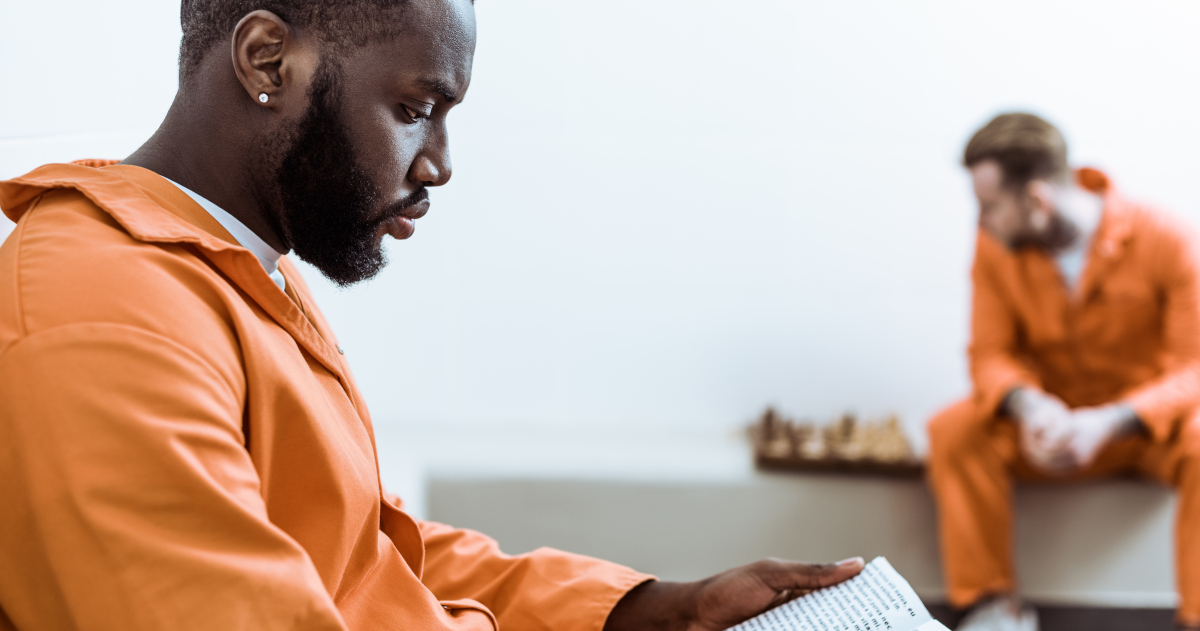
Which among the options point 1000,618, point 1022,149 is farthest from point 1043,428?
point 1022,149

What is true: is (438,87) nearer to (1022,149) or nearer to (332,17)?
(332,17)

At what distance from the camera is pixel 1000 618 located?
2.29m

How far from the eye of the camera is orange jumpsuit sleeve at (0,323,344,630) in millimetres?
602

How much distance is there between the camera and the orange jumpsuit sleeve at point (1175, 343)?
87.0 inches

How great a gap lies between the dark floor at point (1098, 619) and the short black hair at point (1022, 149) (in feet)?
3.50

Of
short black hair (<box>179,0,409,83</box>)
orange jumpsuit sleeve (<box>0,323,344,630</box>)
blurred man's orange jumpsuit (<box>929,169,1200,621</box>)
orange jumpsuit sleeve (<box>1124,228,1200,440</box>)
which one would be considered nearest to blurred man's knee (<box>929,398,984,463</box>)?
blurred man's orange jumpsuit (<box>929,169,1200,621</box>)

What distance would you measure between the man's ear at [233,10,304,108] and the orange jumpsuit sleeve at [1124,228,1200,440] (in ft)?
6.80

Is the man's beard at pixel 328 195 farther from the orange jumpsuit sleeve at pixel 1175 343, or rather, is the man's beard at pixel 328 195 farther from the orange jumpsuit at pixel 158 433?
the orange jumpsuit sleeve at pixel 1175 343

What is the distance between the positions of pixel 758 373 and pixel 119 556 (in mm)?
2438

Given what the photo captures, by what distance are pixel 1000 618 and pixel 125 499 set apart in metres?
2.19

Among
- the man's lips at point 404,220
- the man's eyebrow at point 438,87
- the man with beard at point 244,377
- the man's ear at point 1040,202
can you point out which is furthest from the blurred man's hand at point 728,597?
the man's ear at point 1040,202

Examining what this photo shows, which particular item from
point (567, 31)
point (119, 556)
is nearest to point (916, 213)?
point (567, 31)

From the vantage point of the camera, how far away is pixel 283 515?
78 centimetres

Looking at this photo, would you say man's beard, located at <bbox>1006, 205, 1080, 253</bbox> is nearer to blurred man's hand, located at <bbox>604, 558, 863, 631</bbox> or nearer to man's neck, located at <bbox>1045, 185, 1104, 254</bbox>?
man's neck, located at <bbox>1045, 185, 1104, 254</bbox>
